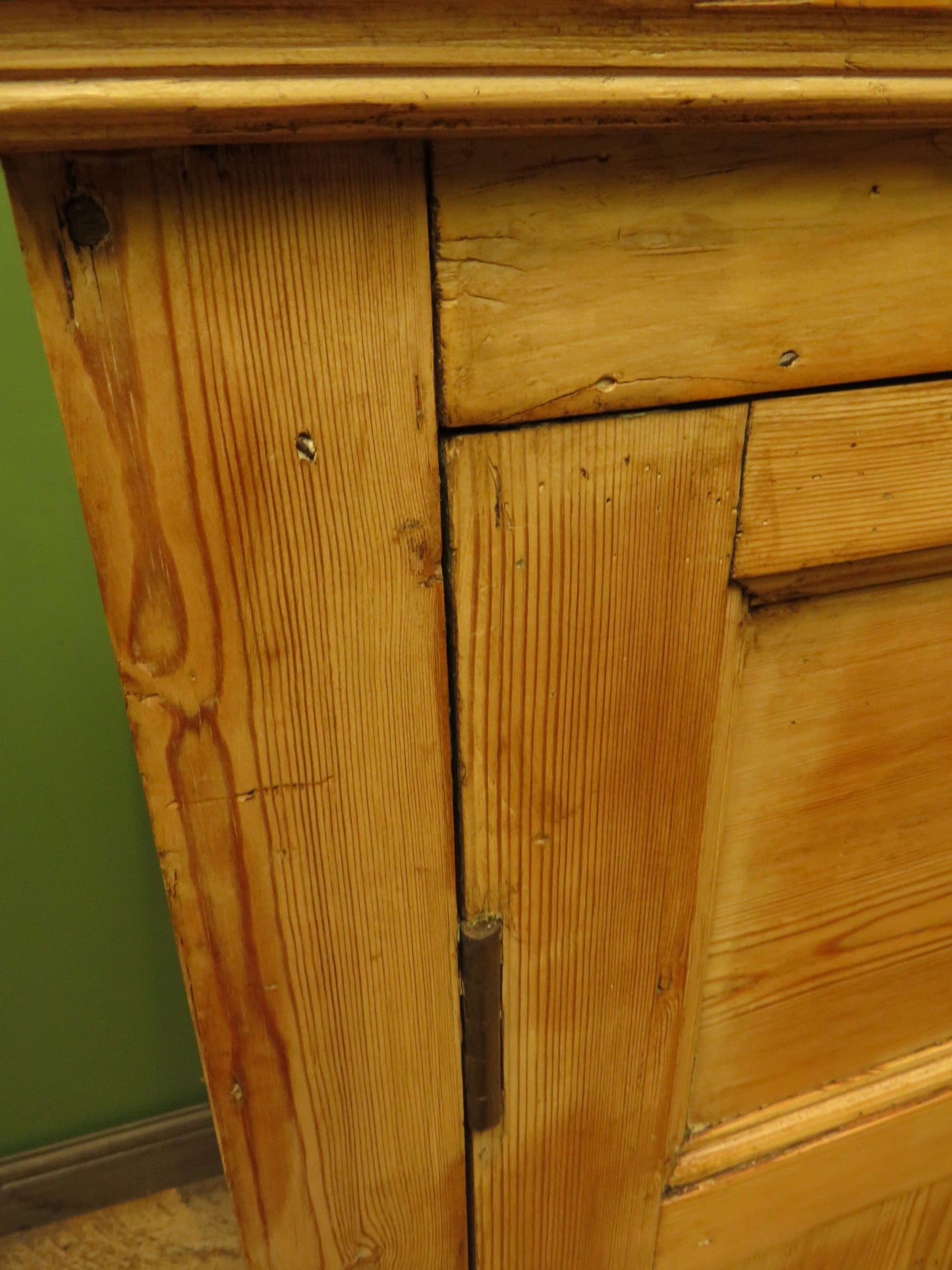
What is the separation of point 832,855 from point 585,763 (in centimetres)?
20

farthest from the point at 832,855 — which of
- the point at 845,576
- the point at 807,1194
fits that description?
the point at 807,1194

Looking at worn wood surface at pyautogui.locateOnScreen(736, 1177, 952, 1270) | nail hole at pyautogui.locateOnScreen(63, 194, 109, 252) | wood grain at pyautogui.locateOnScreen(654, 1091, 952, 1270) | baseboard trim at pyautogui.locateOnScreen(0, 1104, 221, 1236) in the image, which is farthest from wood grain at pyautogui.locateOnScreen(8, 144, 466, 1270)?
baseboard trim at pyautogui.locateOnScreen(0, 1104, 221, 1236)

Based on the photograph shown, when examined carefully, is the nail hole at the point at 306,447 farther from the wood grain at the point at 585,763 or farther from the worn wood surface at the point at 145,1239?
the worn wood surface at the point at 145,1239

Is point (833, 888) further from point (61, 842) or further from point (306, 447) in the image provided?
point (61, 842)

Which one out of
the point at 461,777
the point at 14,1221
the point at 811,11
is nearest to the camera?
the point at 811,11

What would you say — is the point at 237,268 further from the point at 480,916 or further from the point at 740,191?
the point at 480,916

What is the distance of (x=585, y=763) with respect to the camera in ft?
1.38

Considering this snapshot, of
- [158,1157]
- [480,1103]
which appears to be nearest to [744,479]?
[480,1103]

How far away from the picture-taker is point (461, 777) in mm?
405

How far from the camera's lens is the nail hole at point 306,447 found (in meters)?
0.32

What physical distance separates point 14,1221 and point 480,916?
1075 mm

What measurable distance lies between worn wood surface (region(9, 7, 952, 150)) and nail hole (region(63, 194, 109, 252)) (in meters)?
0.02

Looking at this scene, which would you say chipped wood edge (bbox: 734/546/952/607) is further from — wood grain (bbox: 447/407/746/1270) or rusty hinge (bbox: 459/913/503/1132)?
rusty hinge (bbox: 459/913/503/1132)

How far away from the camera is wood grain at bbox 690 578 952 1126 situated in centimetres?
46
